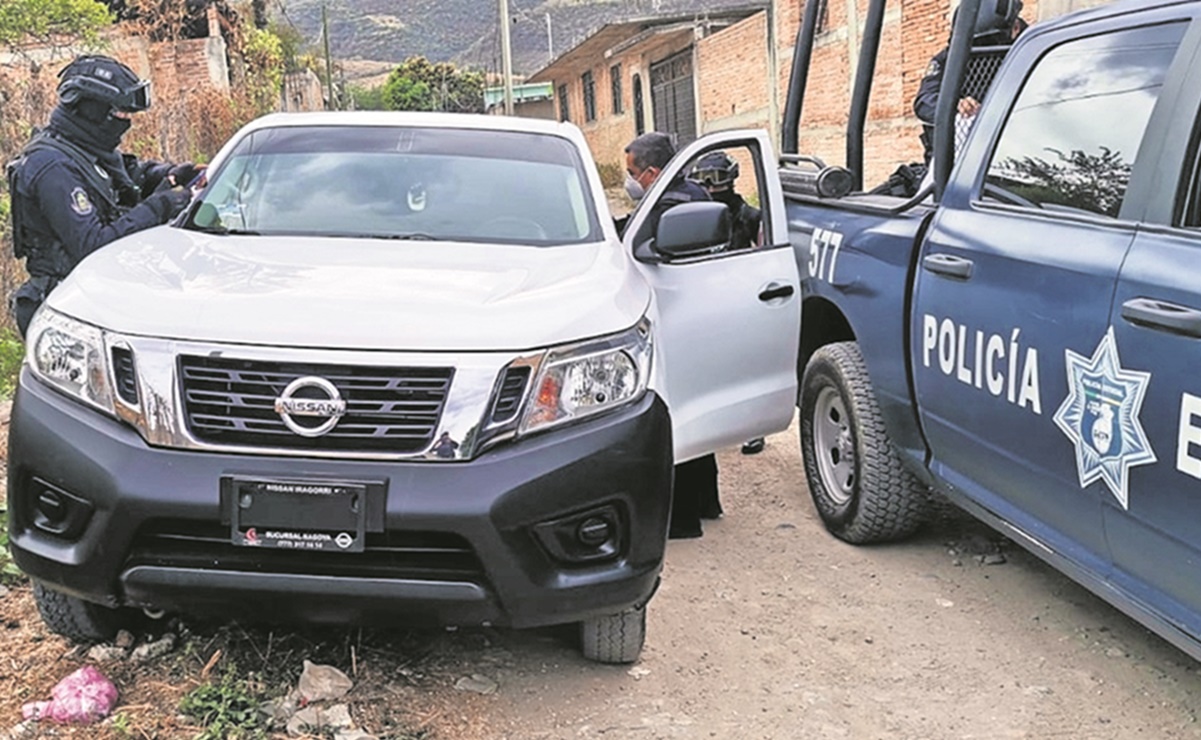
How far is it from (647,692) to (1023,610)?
1.43m

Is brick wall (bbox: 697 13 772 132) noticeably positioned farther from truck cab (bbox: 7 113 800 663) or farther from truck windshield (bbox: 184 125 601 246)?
truck cab (bbox: 7 113 800 663)

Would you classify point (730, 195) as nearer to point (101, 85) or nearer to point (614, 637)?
point (101, 85)

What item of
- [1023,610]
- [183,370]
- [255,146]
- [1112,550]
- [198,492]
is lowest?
[1023,610]

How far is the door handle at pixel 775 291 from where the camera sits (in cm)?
417

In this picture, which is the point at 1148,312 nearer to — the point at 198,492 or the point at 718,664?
the point at 718,664

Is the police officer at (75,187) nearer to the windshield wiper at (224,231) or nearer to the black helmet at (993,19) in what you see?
the windshield wiper at (224,231)

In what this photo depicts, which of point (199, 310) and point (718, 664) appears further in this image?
point (718, 664)

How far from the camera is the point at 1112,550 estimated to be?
2797 millimetres

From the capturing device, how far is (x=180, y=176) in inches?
201

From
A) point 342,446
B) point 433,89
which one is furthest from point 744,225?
point 433,89

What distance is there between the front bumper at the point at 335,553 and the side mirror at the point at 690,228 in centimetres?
115

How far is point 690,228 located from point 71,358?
194 centimetres

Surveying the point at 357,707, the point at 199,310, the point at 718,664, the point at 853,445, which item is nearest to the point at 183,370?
the point at 199,310

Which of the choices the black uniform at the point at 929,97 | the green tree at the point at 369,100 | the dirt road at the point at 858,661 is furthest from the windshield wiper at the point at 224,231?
the green tree at the point at 369,100
